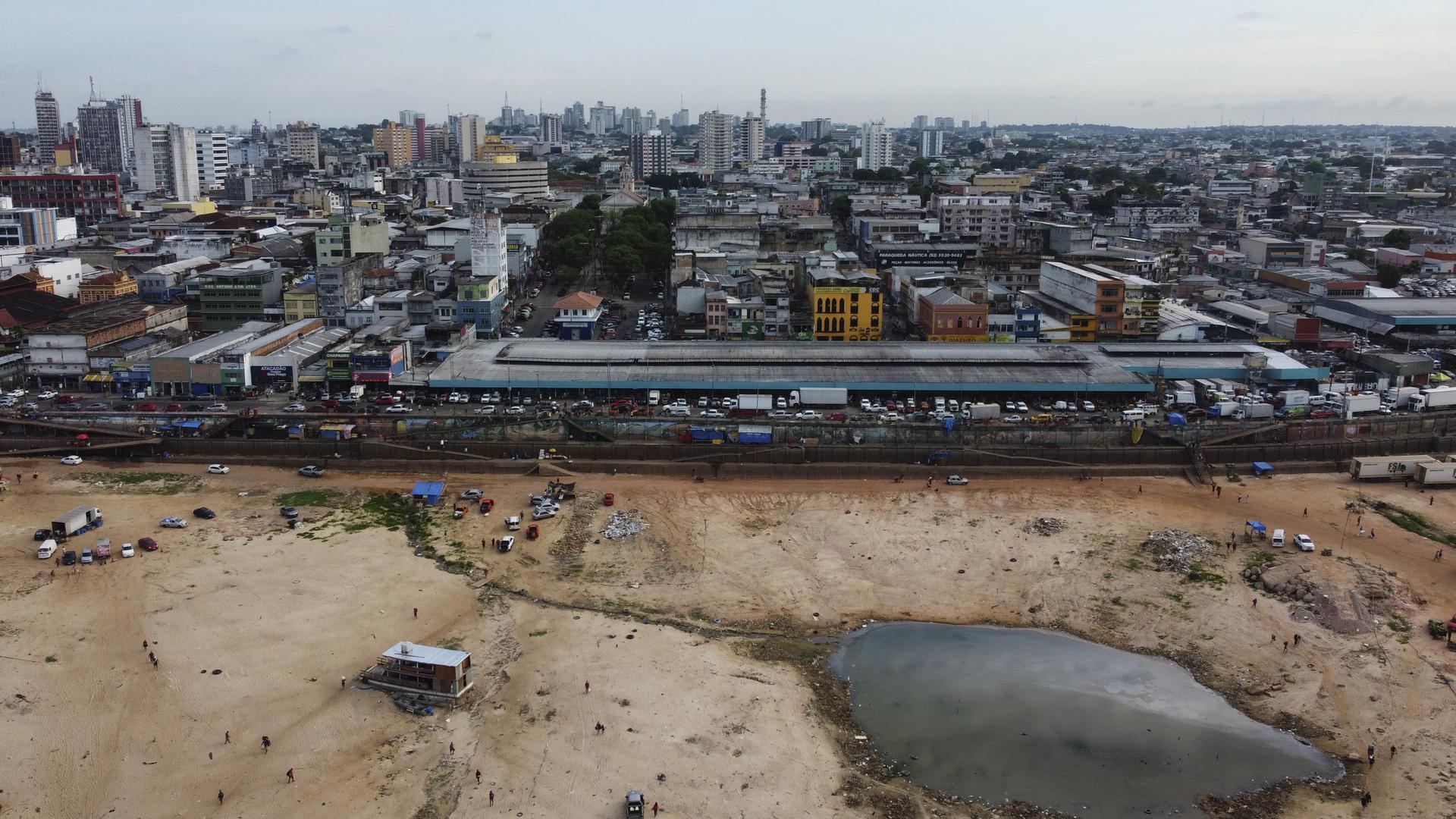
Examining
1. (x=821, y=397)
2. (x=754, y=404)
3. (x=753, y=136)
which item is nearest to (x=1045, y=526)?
(x=821, y=397)

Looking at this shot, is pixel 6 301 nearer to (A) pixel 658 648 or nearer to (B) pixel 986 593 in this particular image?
(A) pixel 658 648

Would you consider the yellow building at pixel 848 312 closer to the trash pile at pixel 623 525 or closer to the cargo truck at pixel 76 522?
the trash pile at pixel 623 525

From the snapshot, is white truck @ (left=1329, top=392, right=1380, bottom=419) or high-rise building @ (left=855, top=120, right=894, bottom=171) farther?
high-rise building @ (left=855, top=120, right=894, bottom=171)

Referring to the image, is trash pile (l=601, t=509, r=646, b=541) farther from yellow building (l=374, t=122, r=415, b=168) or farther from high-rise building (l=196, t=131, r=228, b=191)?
yellow building (l=374, t=122, r=415, b=168)

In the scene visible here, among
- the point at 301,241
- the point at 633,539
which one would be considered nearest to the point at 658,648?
the point at 633,539

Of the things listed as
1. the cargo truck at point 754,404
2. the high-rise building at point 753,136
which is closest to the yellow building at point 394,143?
the high-rise building at point 753,136

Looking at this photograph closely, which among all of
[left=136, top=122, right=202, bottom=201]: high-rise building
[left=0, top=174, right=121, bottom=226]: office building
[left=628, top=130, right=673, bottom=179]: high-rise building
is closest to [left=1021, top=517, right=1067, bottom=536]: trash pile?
[left=0, top=174, right=121, bottom=226]: office building

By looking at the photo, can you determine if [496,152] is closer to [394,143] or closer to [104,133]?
[394,143]
